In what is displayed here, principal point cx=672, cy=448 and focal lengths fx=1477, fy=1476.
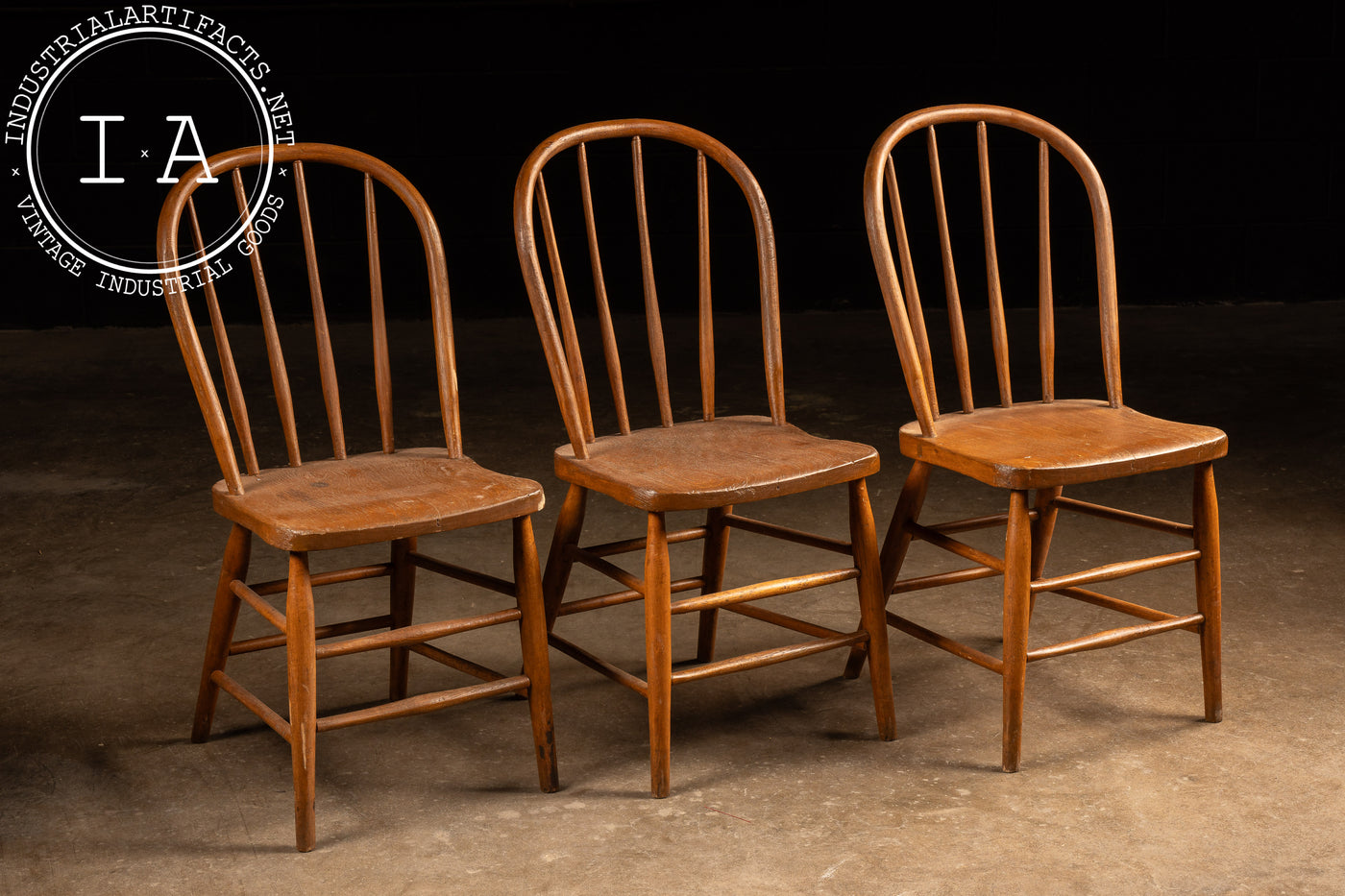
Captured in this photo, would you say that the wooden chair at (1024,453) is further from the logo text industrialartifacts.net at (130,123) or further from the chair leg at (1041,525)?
the logo text industrialartifacts.net at (130,123)

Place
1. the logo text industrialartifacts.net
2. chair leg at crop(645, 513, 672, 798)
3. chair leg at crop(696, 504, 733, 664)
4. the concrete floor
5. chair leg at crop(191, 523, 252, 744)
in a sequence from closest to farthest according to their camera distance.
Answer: the concrete floor, chair leg at crop(645, 513, 672, 798), chair leg at crop(191, 523, 252, 744), chair leg at crop(696, 504, 733, 664), the logo text industrialartifacts.net

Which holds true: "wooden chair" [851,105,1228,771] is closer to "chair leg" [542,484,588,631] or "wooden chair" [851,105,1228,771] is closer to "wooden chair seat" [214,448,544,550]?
"chair leg" [542,484,588,631]

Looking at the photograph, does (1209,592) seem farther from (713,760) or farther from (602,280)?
(602,280)

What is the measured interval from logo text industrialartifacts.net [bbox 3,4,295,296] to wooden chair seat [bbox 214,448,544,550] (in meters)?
3.70

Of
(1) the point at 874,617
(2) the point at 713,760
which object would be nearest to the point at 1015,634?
(1) the point at 874,617

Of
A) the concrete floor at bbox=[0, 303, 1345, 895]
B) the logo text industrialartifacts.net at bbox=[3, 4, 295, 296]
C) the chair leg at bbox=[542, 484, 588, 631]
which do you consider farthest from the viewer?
the logo text industrialartifacts.net at bbox=[3, 4, 295, 296]

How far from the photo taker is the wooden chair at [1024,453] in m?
1.93

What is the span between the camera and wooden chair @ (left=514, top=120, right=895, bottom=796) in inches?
73.4

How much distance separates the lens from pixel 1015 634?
1.93 m

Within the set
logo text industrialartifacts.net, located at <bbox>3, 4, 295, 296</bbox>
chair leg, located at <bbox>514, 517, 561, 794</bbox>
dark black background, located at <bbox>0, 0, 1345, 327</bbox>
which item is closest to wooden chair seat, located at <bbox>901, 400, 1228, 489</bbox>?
chair leg, located at <bbox>514, 517, 561, 794</bbox>

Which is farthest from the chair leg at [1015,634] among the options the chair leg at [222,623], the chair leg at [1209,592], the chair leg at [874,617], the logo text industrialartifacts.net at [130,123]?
the logo text industrialartifacts.net at [130,123]

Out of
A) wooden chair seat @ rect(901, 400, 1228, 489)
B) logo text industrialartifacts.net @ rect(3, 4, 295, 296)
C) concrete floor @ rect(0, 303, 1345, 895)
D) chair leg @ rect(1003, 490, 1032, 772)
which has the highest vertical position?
logo text industrialartifacts.net @ rect(3, 4, 295, 296)

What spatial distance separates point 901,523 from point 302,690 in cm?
91

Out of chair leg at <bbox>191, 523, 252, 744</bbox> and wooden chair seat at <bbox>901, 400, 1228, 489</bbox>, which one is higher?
wooden chair seat at <bbox>901, 400, 1228, 489</bbox>
